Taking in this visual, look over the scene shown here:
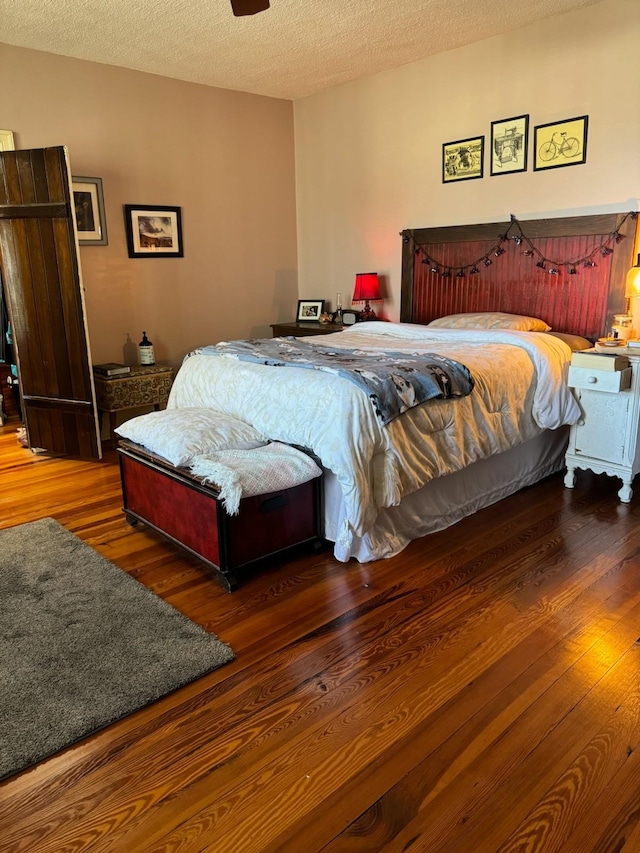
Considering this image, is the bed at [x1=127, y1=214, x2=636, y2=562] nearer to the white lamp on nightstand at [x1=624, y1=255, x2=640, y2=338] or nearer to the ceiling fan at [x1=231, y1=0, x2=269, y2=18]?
the white lamp on nightstand at [x1=624, y1=255, x2=640, y2=338]

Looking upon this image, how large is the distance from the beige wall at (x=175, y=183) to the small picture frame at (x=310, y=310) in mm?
215

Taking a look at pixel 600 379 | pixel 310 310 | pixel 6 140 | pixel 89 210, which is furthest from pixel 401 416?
pixel 6 140

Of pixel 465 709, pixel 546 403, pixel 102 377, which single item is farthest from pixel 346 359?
pixel 102 377

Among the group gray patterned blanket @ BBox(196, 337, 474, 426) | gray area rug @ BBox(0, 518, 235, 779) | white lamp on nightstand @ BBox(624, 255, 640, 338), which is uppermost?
white lamp on nightstand @ BBox(624, 255, 640, 338)

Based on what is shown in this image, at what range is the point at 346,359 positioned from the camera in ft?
10.2

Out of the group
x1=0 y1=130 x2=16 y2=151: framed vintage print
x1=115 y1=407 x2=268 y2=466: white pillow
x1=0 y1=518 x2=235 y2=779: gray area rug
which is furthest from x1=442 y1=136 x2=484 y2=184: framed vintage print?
x1=0 y1=518 x2=235 y2=779: gray area rug

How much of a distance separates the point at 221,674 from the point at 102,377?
9.85 ft

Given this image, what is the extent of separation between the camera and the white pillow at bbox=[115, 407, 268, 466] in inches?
105

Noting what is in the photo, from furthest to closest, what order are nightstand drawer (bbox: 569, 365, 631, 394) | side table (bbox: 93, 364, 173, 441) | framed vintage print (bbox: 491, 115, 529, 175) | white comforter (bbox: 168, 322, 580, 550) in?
side table (bbox: 93, 364, 173, 441) → framed vintage print (bbox: 491, 115, 529, 175) → nightstand drawer (bbox: 569, 365, 631, 394) → white comforter (bbox: 168, 322, 580, 550)

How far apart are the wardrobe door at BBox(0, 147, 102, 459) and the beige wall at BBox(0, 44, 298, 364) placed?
505mm

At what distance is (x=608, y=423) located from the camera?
10.9ft

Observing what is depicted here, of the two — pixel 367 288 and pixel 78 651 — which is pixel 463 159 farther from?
pixel 78 651

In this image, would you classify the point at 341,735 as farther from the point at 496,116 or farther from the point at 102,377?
the point at 496,116

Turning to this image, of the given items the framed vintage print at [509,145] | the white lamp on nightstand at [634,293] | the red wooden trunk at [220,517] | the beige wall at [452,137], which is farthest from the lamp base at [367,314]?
the red wooden trunk at [220,517]
